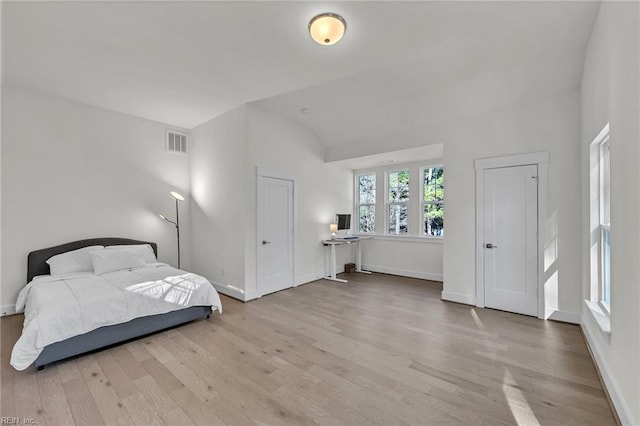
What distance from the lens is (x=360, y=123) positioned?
496cm

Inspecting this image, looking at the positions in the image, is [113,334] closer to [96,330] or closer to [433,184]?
[96,330]

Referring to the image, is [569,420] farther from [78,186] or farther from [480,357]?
[78,186]

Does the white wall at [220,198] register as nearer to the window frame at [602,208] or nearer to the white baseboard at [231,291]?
the white baseboard at [231,291]

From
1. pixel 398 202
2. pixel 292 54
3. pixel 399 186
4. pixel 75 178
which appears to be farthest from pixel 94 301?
pixel 399 186

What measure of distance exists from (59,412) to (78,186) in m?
3.42

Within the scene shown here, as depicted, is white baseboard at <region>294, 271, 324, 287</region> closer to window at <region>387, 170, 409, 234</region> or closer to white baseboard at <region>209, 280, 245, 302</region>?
white baseboard at <region>209, 280, 245, 302</region>

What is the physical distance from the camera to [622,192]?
1803 mm

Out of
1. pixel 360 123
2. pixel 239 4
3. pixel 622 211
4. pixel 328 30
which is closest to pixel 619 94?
pixel 622 211

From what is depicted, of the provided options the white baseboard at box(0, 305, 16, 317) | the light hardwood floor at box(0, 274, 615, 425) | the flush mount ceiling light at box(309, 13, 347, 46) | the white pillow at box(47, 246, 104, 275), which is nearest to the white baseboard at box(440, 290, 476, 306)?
the light hardwood floor at box(0, 274, 615, 425)

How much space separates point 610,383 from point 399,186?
469 cm

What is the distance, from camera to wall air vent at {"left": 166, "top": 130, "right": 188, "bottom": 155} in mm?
5070

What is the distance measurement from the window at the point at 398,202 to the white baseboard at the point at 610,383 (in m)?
3.58

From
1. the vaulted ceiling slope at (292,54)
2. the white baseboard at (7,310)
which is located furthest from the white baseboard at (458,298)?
the white baseboard at (7,310)

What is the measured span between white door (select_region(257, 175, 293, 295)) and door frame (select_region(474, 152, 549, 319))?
3052mm
